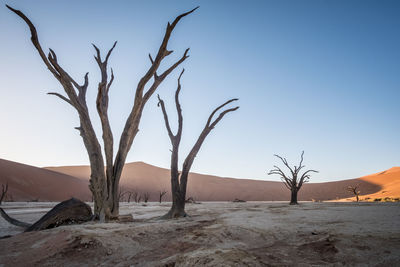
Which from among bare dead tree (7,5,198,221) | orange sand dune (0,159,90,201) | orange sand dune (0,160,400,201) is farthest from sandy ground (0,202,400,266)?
orange sand dune (0,159,90,201)

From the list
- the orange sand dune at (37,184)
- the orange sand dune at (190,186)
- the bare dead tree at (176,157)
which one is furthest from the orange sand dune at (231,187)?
the bare dead tree at (176,157)

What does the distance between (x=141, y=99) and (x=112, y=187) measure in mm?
2512

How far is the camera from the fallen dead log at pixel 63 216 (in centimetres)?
516

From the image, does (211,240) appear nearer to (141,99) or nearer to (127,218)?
(127,218)

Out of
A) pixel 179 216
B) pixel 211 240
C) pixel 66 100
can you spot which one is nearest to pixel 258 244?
pixel 211 240

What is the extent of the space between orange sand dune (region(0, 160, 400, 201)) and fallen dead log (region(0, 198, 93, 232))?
35712 millimetres

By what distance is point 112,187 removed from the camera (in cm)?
637

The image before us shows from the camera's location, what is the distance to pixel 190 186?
214 feet

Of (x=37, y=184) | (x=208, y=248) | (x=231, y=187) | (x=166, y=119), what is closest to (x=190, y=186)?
(x=231, y=187)

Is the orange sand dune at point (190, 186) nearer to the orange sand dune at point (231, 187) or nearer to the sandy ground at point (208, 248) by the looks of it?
the orange sand dune at point (231, 187)

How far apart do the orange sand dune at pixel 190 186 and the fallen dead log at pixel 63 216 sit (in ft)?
117

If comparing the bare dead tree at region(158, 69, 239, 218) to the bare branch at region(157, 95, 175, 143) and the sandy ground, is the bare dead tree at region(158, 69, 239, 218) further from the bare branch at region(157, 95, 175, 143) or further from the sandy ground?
the sandy ground

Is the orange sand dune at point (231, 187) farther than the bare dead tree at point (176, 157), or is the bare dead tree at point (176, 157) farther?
the orange sand dune at point (231, 187)

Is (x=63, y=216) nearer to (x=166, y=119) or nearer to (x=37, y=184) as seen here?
→ (x=166, y=119)
